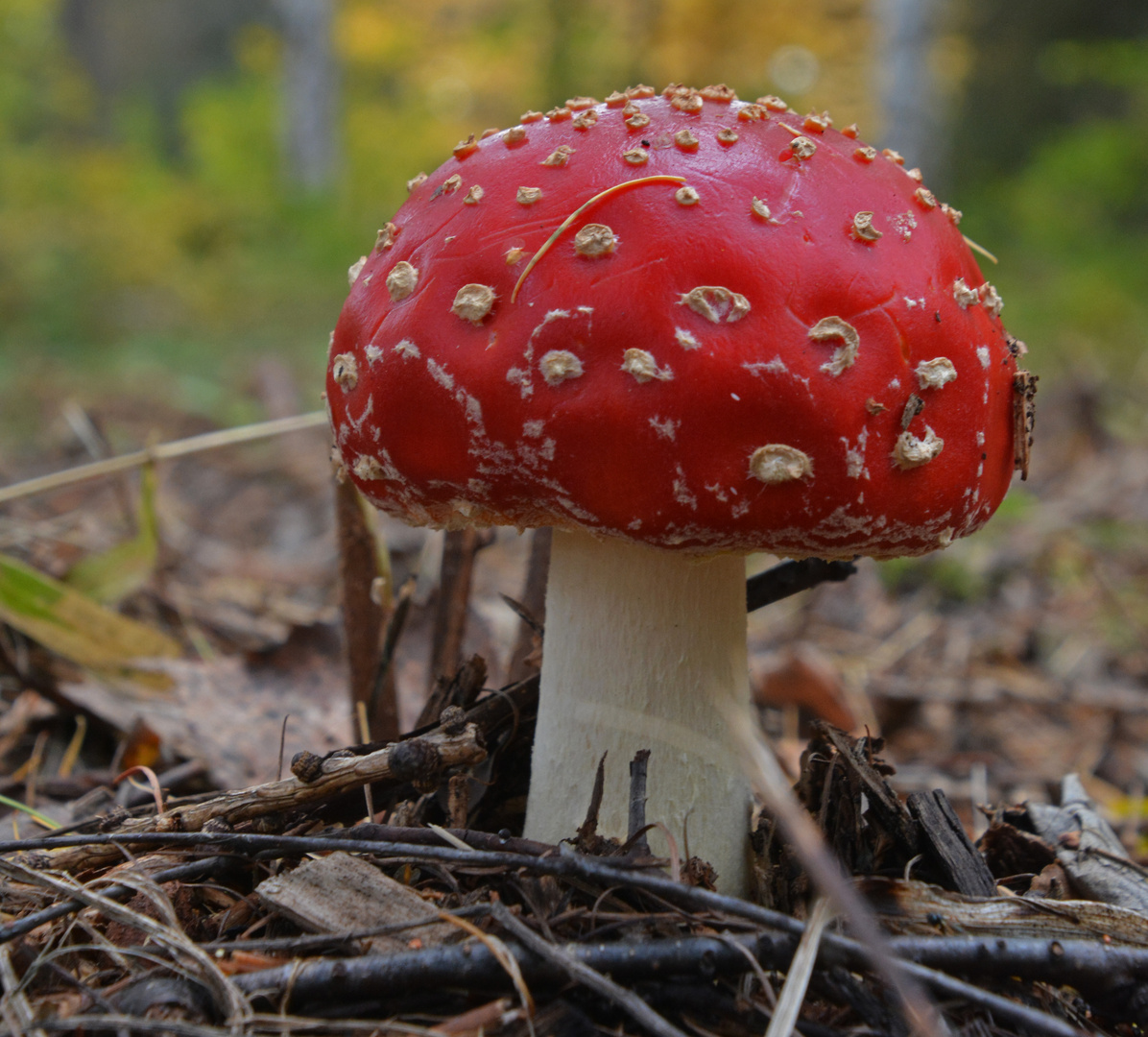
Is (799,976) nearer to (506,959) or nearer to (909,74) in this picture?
(506,959)

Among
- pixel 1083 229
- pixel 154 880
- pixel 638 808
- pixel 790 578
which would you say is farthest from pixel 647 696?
pixel 1083 229

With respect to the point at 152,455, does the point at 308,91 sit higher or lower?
higher

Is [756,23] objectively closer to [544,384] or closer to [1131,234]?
[1131,234]

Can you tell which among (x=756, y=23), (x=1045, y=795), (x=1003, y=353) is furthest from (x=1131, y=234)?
(x=1003, y=353)

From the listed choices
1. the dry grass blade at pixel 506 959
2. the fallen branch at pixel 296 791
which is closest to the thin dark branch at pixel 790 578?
the fallen branch at pixel 296 791

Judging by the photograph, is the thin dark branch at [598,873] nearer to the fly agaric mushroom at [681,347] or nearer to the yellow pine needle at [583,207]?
the fly agaric mushroom at [681,347]

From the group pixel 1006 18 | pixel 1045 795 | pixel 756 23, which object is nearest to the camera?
pixel 1045 795
